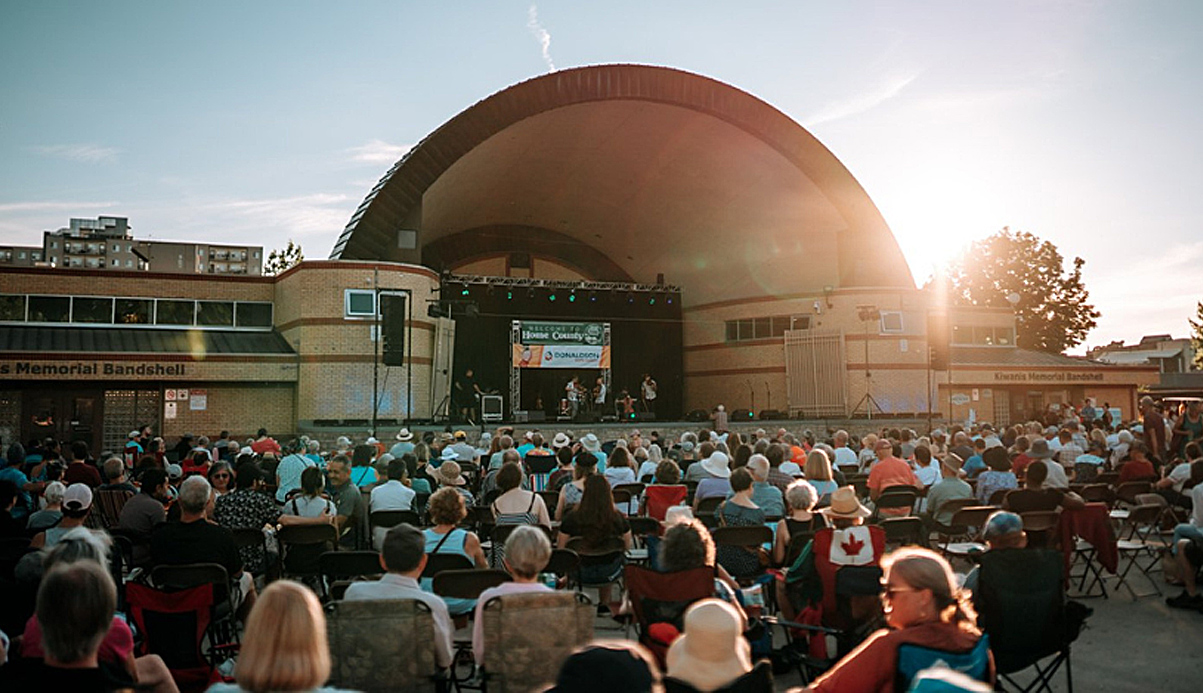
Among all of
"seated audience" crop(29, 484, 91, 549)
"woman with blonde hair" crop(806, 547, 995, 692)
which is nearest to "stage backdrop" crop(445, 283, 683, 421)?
"seated audience" crop(29, 484, 91, 549)

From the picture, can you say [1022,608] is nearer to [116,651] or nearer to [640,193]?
[116,651]

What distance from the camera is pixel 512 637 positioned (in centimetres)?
372

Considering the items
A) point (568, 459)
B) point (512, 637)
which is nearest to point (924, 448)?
point (568, 459)

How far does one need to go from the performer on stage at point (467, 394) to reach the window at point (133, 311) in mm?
8960

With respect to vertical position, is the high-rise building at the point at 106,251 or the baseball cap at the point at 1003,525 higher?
the high-rise building at the point at 106,251

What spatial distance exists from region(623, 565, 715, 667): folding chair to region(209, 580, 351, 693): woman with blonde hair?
2.07m

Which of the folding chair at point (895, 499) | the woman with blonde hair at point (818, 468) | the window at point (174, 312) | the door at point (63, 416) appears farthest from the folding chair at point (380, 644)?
the window at point (174, 312)

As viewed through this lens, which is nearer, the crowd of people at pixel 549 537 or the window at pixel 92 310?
the crowd of people at pixel 549 537

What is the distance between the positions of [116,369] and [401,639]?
20.8 metres

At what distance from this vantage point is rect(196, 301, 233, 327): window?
77.5 feet

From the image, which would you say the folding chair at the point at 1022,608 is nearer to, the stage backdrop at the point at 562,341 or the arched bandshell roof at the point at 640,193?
the arched bandshell roof at the point at 640,193

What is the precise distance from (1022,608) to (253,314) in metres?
23.4

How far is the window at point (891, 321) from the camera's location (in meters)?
26.1

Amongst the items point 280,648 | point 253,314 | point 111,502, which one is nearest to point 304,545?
point 111,502
